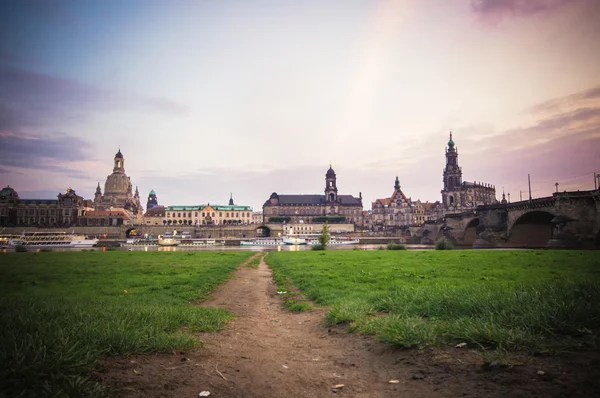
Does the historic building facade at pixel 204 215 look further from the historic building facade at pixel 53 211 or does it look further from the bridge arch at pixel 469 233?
the bridge arch at pixel 469 233

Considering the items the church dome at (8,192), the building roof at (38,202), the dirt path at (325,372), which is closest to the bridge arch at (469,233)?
the church dome at (8,192)

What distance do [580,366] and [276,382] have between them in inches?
170

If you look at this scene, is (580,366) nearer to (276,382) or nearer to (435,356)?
(435,356)

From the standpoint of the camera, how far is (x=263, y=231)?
167125mm

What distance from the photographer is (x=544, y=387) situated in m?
4.37

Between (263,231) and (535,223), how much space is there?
388 ft

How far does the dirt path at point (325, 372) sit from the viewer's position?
4.71 m

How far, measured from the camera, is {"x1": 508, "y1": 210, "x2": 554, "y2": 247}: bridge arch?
65250mm

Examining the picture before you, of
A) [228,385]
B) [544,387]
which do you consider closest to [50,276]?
[228,385]

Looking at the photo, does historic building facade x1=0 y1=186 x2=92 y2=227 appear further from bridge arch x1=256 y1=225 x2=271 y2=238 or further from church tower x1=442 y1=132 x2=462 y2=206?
church tower x1=442 y1=132 x2=462 y2=206

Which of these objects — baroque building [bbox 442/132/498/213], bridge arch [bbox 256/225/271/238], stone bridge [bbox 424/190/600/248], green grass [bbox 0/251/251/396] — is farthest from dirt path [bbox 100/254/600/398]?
baroque building [bbox 442/132/498/213]

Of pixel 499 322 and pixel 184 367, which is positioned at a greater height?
pixel 499 322

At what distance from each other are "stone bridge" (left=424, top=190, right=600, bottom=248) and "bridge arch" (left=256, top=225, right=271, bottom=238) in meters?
82.1

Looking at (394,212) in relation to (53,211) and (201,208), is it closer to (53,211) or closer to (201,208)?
(201,208)
